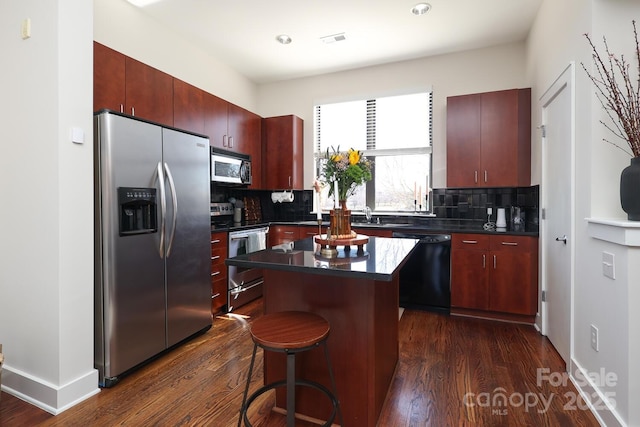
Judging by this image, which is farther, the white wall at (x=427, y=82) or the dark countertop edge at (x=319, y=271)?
the white wall at (x=427, y=82)

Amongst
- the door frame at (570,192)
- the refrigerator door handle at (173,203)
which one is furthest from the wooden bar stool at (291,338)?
the door frame at (570,192)

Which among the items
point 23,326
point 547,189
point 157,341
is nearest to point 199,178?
point 157,341

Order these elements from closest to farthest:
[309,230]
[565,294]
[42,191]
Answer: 1. [42,191]
2. [565,294]
3. [309,230]

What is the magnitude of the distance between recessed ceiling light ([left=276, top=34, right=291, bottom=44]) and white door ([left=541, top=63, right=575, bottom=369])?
8.62 ft

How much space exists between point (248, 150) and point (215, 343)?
2506 mm

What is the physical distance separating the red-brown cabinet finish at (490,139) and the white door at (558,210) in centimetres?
44

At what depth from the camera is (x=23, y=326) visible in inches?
82.6

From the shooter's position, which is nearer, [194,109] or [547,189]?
[547,189]

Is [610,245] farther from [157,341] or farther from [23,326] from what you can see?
[23,326]

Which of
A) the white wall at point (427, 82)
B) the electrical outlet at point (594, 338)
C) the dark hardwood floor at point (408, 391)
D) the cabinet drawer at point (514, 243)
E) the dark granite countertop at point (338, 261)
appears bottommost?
the dark hardwood floor at point (408, 391)

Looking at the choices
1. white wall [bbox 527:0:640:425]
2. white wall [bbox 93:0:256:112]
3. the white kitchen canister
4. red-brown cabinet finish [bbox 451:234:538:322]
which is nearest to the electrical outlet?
white wall [bbox 527:0:640:425]

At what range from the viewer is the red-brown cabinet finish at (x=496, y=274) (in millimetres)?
3199

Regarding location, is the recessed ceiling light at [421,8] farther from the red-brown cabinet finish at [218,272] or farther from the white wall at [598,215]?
the red-brown cabinet finish at [218,272]

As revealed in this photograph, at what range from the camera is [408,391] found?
6.90 feet
